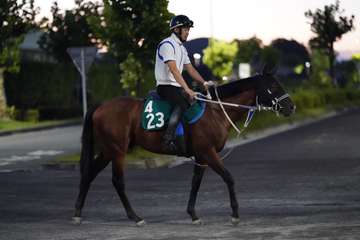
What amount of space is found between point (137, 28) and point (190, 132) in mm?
13511

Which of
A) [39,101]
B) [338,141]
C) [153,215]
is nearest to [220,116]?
[153,215]

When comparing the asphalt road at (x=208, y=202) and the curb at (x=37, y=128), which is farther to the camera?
the curb at (x=37, y=128)

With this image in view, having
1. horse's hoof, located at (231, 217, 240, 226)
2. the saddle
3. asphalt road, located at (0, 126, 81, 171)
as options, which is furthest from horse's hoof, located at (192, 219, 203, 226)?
asphalt road, located at (0, 126, 81, 171)

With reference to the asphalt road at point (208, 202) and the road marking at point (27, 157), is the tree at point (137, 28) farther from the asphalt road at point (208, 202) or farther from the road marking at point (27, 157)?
the asphalt road at point (208, 202)

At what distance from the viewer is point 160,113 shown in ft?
38.2

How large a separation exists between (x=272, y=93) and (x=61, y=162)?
9.64m

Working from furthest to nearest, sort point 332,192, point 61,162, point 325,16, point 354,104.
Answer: point 325,16 < point 354,104 < point 61,162 < point 332,192

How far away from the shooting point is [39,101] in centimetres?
4591

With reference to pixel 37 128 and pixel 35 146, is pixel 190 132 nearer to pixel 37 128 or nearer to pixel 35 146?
pixel 35 146

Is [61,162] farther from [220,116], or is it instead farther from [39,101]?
[39,101]

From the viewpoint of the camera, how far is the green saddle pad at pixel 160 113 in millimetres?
11547

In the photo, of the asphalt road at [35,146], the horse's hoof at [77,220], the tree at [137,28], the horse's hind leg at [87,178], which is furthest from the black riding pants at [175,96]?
the tree at [137,28]

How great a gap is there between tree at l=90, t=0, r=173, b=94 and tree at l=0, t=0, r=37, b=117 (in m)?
14.5

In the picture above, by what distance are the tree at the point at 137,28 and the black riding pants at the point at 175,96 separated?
13006 mm
